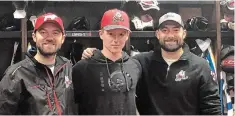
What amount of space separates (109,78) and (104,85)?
5cm

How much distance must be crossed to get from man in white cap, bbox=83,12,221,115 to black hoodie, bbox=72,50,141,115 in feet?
0.66

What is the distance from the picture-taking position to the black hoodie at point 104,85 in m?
1.74

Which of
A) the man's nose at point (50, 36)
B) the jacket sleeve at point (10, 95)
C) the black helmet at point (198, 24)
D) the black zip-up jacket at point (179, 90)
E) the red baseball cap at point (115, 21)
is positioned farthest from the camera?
the black helmet at point (198, 24)

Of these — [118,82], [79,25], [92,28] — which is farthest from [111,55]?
[92,28]

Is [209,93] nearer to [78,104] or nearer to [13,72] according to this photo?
[78,104]

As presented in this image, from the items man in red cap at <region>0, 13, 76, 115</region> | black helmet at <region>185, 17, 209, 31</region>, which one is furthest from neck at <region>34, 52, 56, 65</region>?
black helmet at <region>185, 17, 209, 31</region>

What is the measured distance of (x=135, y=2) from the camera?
9.90ft

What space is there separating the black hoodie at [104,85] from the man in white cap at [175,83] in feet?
0.66

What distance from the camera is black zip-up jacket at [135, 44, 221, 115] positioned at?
1.98 metres

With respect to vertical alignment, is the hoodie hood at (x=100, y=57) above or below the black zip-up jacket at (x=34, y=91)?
above

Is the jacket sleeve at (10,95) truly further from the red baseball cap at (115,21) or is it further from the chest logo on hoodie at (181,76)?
the chest logo on hoodie at (181,76)

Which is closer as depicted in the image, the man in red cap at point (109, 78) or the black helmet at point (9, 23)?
the man in red cap at point (109, 78)

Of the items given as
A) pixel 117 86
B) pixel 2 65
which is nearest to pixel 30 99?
pixel 117 86

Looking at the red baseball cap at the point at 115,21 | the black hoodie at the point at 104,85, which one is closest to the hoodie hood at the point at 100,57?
A: the black hoodie at the point at 104,85
